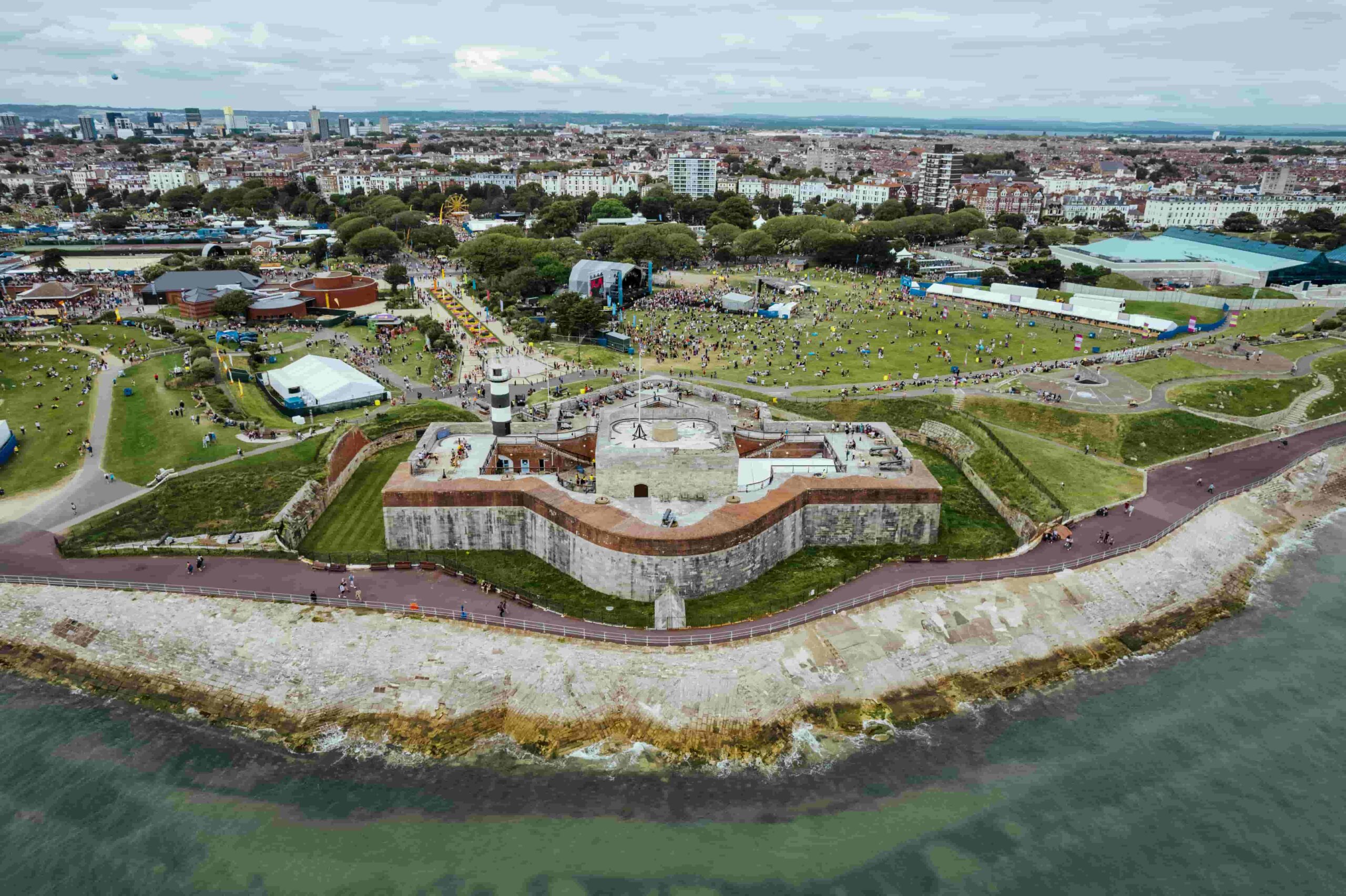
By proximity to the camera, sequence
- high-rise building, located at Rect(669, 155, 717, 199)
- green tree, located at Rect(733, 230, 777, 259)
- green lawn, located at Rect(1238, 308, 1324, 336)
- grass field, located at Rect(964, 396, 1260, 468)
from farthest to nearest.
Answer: high-rise building, located at Rect(669, 155, 717, 199) < green tree, located at Rect(733, 230, 777, 259) < green lawn, located at Rect(1238, 308, 1324, 336) < grass field, located at Rect(964, 396, 1260, 468)

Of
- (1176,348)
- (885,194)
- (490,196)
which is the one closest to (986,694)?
(1176,348)

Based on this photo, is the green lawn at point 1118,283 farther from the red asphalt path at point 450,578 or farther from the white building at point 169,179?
the white building at point 169,179

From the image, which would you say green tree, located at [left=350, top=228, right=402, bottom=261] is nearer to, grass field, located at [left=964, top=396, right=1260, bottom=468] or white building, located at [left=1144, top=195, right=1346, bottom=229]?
grass field, located at [left=964, top=396, right=1260, bottom=468]

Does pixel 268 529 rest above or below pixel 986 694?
above

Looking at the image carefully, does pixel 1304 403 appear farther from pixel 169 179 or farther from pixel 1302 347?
pixel 169 179

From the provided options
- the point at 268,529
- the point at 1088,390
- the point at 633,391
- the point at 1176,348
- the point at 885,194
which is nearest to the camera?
the point at 268,529

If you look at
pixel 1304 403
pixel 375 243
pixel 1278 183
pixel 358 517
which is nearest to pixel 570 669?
pixel 358 517

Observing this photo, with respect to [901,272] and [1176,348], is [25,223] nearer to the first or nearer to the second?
[901,272]

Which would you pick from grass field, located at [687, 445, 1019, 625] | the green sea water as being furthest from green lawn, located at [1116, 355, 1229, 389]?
the green sea water
